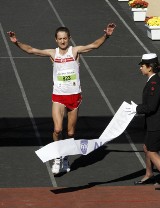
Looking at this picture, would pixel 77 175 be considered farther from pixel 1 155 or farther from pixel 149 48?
pixel 149 48

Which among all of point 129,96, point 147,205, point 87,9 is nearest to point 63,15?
point 87,9

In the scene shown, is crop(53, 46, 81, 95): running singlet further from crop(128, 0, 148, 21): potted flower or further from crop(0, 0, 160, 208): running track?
crop(128, 0, 148, 21): potted flower

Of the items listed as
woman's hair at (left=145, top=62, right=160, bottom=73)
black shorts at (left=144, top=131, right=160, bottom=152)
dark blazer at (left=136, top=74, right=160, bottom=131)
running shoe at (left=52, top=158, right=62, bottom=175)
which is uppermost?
woman's hair at (left=145, top=62, right=160, bottom=73)

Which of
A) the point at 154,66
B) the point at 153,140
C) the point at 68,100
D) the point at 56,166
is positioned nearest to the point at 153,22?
the point at 68,100

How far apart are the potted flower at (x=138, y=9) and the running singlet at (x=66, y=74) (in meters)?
11.9

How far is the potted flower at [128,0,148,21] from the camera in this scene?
1081 inches

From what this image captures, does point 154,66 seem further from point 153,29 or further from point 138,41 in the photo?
point 153,29

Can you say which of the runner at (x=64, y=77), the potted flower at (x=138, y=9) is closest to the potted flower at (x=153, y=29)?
the potted flower at (x=138, y=9)

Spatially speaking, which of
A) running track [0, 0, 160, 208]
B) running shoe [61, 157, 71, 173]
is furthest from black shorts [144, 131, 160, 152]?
running shoe [61, 157, 71, 173]

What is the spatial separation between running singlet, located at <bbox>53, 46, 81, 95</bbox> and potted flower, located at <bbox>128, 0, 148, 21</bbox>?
11.9 metres

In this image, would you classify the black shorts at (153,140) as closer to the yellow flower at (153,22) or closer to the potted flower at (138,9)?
the yellow flower at (153,22)

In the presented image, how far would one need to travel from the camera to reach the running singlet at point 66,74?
15.7 metres

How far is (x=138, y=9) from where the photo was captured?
27.5 meters

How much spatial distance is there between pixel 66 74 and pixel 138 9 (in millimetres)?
12068
